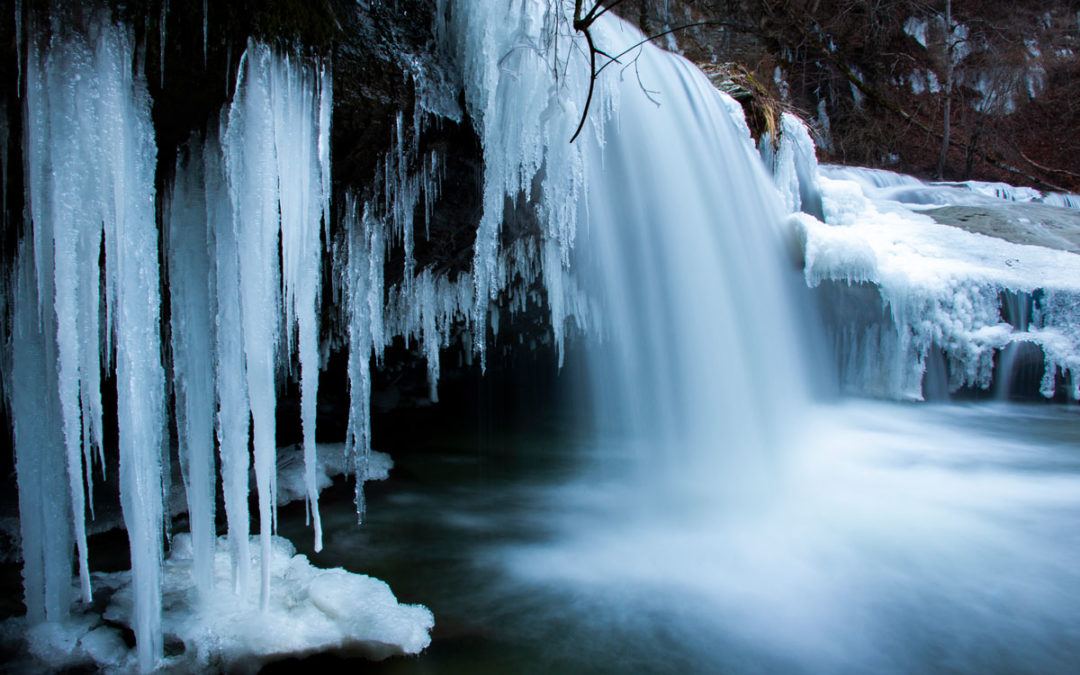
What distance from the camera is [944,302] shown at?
21.4 ft

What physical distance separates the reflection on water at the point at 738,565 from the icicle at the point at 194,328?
0.79 metres

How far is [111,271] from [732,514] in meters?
3.19

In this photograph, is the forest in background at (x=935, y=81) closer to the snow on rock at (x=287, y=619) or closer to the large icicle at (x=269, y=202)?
the large icicle at (x=269, y=202)

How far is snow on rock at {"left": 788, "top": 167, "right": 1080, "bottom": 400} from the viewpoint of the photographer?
20.7ft

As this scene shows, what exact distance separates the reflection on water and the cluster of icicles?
92 cm

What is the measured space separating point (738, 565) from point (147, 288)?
2669mm

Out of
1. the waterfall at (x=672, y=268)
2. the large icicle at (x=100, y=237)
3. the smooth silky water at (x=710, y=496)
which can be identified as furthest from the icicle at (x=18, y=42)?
the waterfall at (x=672, y=268)

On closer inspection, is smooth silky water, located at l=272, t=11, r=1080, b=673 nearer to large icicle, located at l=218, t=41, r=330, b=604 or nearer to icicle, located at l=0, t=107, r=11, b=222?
large icicle, located at l=218, t=41, r=330, b=604

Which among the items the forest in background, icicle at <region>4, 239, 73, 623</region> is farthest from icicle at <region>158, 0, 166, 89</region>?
the forest in background

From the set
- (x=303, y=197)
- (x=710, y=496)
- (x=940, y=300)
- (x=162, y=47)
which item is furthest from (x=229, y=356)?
(x=940, y=300)

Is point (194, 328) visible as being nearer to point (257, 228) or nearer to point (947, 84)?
point (257, 228)

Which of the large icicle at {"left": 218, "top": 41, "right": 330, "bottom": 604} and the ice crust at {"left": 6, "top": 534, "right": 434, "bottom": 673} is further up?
the large icicle at {"left": 218, "top": 41, "right": 330, "bottom": 604}

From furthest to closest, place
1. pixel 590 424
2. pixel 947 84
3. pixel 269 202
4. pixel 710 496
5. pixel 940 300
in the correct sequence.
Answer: pixel 947 84 → pixel 940 300 → pixel 590 424 → pixel 710 496 → pixel 269 202

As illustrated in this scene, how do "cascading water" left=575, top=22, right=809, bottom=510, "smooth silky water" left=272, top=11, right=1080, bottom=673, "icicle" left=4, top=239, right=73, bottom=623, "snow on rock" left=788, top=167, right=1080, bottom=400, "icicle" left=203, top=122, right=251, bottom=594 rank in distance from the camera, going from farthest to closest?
1. "snow on rock" left=788, top=167, right=1080, bottom=400
2. "cascading water" left=575, top=22, right=809, bottom=510
3. "smooth silky water" left=272, top=11, right=1080, bottom=673
4. "icicle" left=203, top=122, right=251, bottom=594
5. "icicle" left=4, top=239, right=73, bottom=623
